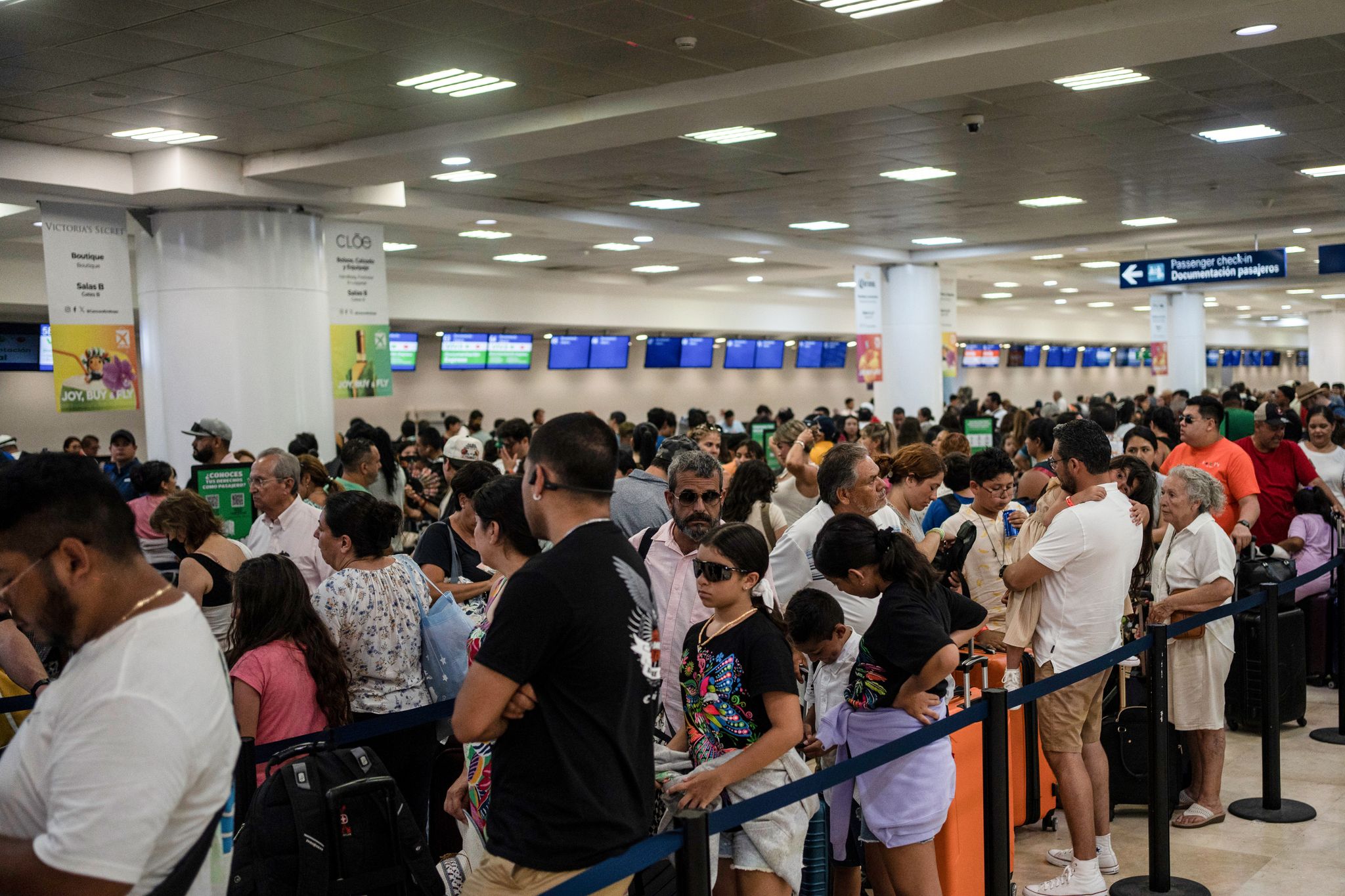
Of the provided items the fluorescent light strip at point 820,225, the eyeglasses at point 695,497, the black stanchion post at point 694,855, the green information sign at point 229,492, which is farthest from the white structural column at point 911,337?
the black stanchion post at point 694,855

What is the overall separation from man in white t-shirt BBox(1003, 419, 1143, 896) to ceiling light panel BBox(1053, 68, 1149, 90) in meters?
4.38

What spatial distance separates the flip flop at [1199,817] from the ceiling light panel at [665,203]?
930 cm

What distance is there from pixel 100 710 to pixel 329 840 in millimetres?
1342

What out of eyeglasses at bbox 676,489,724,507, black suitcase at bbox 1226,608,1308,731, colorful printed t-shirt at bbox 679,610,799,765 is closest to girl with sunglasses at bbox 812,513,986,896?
colorful printed t-shirt at bbox 679,610,799,765

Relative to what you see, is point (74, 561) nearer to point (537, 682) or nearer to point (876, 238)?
point (537, 682)

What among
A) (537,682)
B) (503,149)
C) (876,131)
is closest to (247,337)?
(503,149)

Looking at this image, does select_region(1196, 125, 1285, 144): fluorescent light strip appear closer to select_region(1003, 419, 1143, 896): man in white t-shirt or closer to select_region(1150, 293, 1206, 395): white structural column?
select_region(1003, 419, 1143, 896): man in white t-shirt

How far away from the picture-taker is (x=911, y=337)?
1906 cm

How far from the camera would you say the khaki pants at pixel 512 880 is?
2354 millimetres

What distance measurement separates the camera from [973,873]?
423cm

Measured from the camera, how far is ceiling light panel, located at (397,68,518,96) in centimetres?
788

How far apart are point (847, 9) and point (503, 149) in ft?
12.5

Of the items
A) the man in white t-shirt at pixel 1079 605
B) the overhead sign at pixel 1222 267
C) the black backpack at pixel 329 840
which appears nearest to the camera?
the black backpack at pixel 329 840

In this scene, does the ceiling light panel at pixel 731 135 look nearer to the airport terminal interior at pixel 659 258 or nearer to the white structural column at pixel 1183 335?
the airport terminal interior at pixel 659 258
